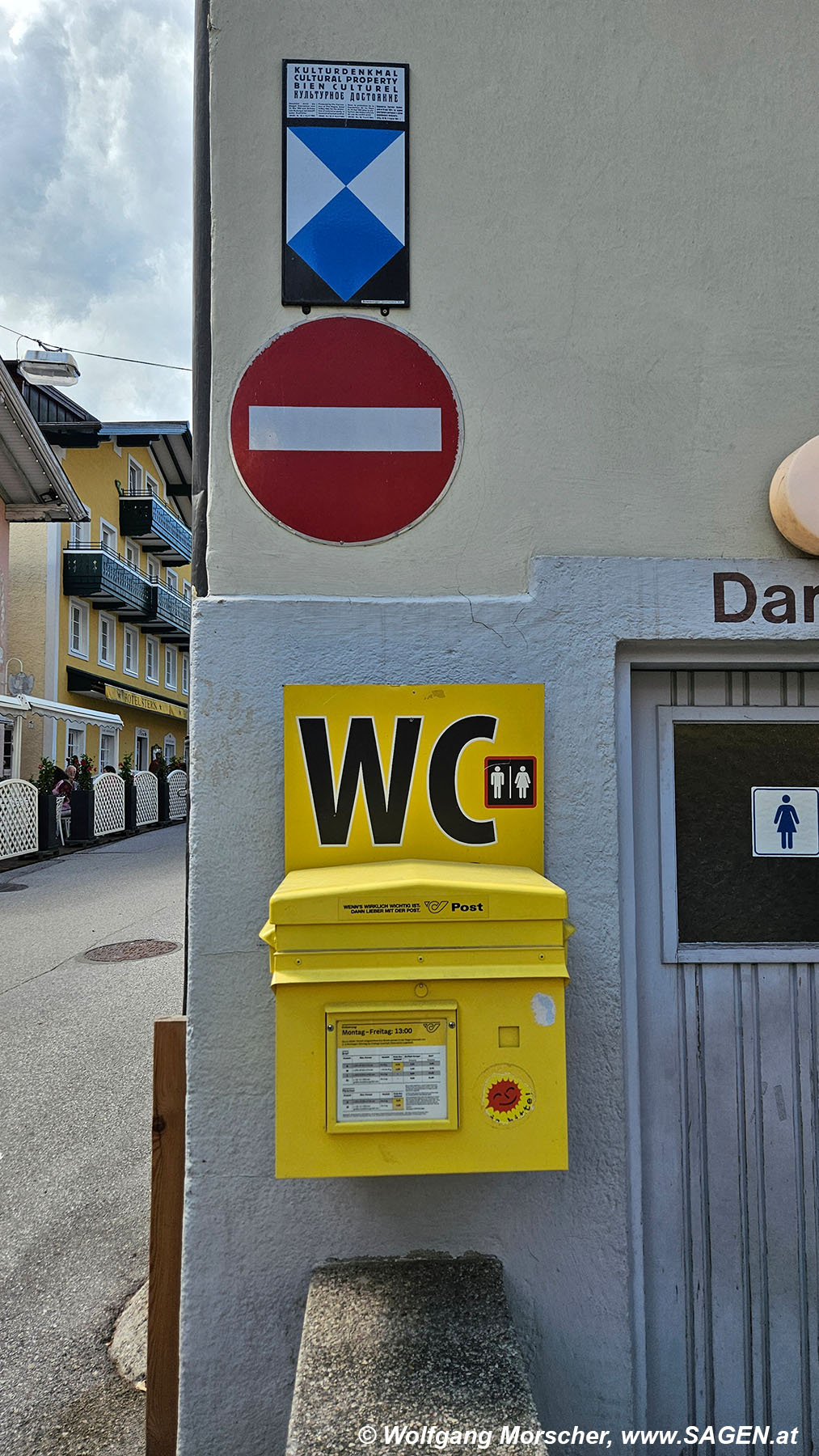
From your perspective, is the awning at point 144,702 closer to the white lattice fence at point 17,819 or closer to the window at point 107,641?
the window at point 107,641

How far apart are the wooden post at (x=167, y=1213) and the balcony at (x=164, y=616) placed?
2812 centimetres

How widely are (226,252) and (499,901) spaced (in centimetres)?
190

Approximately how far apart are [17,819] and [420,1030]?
54.9ft

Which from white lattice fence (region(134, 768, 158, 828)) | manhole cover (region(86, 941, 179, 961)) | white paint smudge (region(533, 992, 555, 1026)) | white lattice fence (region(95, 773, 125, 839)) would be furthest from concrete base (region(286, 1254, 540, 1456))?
white lattice fence (region(134, 768, 158, 828))

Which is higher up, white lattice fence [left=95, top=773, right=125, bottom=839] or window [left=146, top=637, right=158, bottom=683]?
window [left=146, top=637, right=158, bottom=683]

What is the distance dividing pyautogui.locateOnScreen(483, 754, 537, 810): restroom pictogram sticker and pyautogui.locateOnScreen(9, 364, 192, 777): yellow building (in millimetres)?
18583

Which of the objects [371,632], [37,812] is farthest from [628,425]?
[37,812]

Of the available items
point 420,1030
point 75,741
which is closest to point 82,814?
point 75,741

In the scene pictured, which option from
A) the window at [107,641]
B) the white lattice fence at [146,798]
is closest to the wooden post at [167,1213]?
the white lattice fence at [146,798]

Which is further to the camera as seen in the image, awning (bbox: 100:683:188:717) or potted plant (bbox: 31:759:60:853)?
awning (bbox: 100:683:188:717)

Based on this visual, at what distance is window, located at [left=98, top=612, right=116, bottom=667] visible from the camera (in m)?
28.9

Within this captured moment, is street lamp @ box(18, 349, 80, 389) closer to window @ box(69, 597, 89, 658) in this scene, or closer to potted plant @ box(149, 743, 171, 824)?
window @ box(69, 597, 89, 658)

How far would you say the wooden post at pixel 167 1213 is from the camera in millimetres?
2416

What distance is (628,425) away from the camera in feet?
8.04
